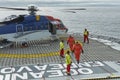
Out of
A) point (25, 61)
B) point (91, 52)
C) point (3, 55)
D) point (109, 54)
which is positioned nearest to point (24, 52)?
point (3, 55)

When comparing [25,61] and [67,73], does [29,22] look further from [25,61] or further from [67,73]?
[67,73]

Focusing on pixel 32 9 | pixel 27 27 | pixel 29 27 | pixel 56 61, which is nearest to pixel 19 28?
pixel 27 27

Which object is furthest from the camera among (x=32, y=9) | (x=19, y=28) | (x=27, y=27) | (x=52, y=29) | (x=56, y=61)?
(x=52, y=29)

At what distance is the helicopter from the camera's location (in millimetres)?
18547

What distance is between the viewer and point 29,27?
19422 mm

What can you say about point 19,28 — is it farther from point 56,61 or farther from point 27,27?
point 56,61

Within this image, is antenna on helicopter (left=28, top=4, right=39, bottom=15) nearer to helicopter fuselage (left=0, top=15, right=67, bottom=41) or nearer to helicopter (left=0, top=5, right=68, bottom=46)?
helicopter (left=0, top=5, right=68, bottom=46)

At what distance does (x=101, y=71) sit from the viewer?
12.3m

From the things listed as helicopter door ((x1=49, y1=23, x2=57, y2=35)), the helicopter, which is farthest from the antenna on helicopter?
helicopter door ((x1=49, y1=23, x2=57, y2=35))

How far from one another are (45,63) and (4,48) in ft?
19.0

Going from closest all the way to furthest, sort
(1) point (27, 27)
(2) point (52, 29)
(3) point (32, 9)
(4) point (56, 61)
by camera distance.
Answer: (4) point (56, 61) → (1) point (27, 27) → (3) point (32, 9) → (2) point (52, 29)

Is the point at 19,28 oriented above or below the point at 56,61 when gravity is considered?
above

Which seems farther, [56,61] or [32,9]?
[32,9]

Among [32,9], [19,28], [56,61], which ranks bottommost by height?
[56,61]
